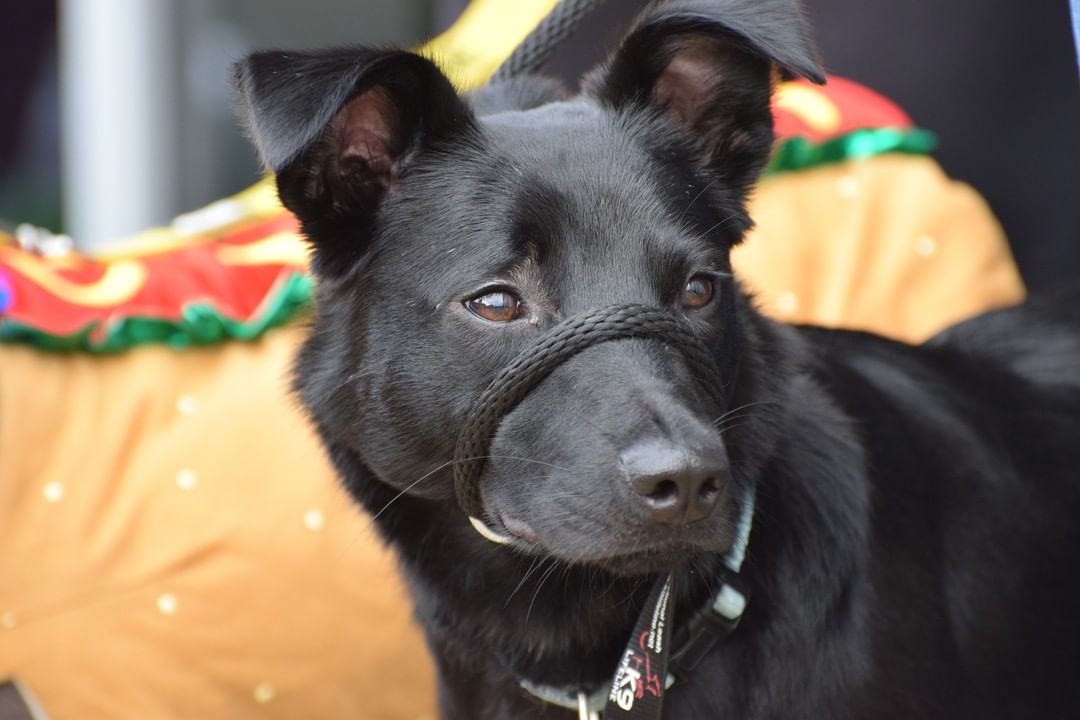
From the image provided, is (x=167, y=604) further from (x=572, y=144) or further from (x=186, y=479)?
(x=572, y=144)

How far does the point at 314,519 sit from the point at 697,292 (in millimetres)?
1209

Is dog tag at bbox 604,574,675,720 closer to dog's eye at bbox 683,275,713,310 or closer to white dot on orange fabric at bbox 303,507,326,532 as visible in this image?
dog's eye at bbox 683,275,713,310

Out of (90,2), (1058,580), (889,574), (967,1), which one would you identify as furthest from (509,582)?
(90,2)

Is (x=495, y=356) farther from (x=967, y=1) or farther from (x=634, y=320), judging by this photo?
(x=967, y=1)

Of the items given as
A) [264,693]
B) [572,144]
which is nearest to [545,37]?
[572,144]

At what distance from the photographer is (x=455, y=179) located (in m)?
2.01

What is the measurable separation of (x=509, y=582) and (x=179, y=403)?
41.4 inches

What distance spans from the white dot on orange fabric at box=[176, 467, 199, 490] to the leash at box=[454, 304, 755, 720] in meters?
0.95

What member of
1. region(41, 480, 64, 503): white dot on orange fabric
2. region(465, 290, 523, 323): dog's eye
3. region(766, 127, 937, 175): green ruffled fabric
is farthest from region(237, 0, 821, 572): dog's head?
region(766, 127, 937, 175): green ruffled fabric

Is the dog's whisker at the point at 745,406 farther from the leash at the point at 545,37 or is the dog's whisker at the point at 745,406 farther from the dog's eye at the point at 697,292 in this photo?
the leash at the point at 545,37

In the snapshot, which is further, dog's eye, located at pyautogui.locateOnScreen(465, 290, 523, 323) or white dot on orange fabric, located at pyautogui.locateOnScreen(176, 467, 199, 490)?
white dot on orange fabric, located at pyautogui.locateOnScreen(176, 467, 199, 490)

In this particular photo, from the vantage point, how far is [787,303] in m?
3.25

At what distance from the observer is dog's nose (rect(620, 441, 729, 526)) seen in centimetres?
162

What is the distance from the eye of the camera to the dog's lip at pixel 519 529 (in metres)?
1.83
